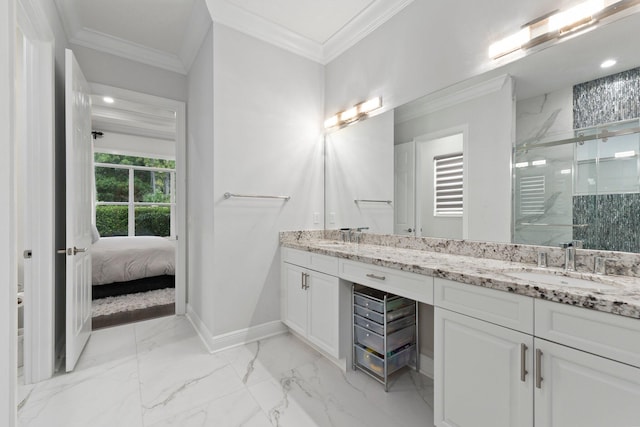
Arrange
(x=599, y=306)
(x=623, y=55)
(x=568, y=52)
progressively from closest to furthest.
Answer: (x=599, y=306), (x=623, y=55), (x=568, y=52)

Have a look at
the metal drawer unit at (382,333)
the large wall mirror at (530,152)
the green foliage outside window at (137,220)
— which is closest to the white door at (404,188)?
the large wall mirror at (530,152)

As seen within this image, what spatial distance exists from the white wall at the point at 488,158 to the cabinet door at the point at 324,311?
97 centimetres

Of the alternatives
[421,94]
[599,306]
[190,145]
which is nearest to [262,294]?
[190,145]

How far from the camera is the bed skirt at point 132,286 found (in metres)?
3.57

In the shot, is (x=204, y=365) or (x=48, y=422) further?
(x=204, y=365)

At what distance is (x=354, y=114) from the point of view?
259 cm

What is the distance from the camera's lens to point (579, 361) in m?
0.95

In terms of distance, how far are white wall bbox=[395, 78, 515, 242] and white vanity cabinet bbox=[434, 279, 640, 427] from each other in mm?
612

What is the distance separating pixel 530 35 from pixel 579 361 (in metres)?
1.54

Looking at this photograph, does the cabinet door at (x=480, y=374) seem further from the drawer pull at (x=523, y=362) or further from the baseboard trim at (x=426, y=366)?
the baseboard trim at (x=426, y=366)

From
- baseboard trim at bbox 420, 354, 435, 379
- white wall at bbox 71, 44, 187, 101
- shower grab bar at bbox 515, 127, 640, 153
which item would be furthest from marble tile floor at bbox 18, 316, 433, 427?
white wall at bbox 71, 44, 187, 101

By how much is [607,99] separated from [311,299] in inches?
79.3

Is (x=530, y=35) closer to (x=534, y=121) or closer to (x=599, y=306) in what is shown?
(x=534, y=121)

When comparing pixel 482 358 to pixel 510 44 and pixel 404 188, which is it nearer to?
pixel 404 188
